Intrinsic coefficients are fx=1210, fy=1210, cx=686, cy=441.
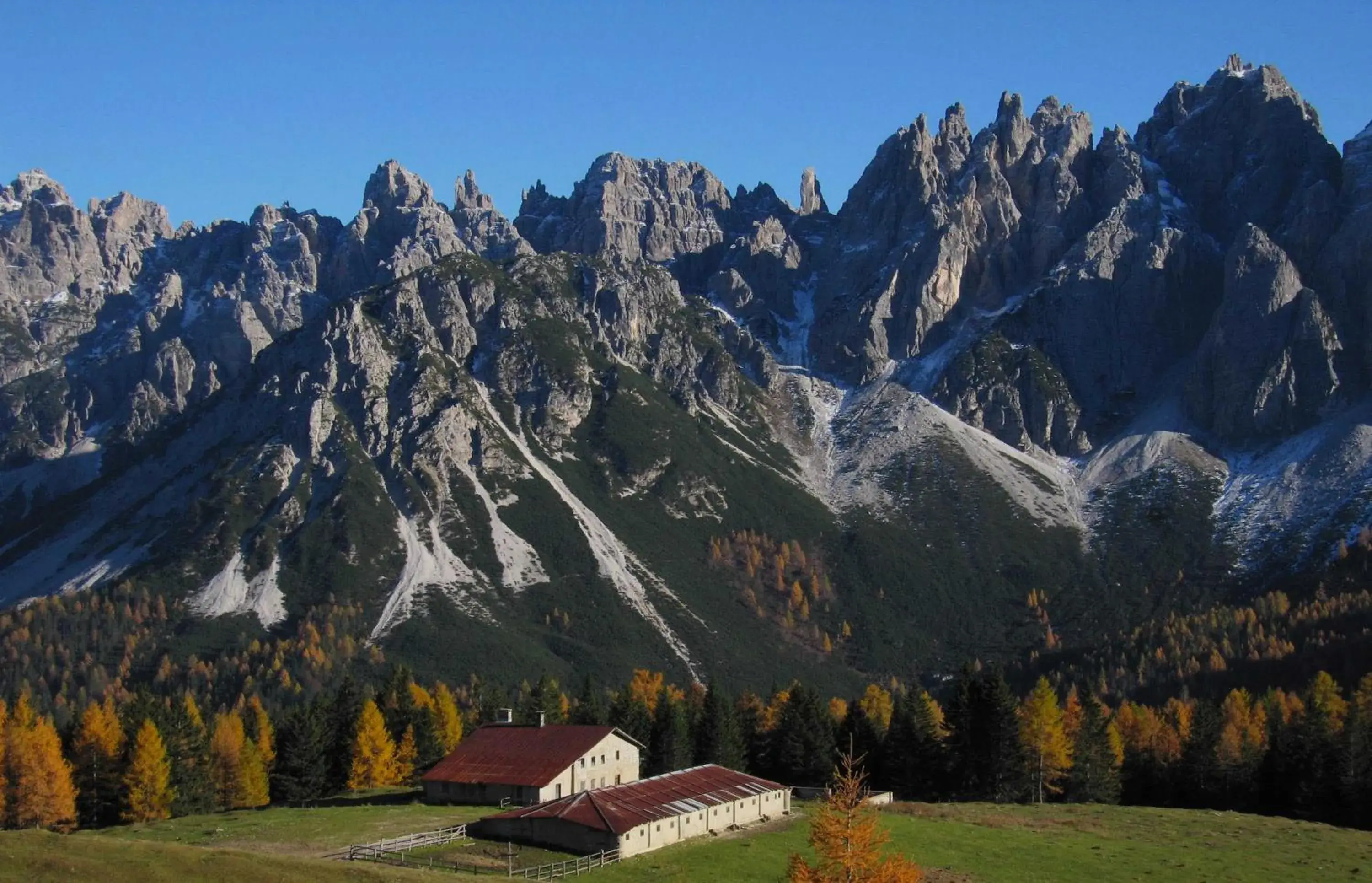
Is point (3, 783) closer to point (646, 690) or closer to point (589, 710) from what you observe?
point (589, 710)

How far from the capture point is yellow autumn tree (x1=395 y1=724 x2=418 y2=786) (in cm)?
11094

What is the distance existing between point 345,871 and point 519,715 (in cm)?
6800

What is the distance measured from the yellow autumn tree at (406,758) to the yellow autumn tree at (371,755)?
0.58m

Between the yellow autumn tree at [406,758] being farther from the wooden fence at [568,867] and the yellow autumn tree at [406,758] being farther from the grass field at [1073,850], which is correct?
the wooden fence at [568,867]

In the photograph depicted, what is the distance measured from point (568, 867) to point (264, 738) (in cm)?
5778

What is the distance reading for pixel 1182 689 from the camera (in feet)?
626

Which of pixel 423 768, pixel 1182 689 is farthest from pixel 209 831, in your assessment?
pixel 1182 689

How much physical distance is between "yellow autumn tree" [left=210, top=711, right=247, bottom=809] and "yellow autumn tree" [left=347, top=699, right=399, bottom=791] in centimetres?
955

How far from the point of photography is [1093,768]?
10438cm

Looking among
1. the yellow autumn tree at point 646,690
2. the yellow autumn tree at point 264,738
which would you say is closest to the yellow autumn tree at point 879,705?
the yellow autumn tree at point 646,690

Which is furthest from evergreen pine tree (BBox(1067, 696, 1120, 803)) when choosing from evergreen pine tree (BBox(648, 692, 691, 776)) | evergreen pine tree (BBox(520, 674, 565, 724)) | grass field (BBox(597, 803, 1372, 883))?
evergreen pine tree (BBox(520, 674, 565, 724))

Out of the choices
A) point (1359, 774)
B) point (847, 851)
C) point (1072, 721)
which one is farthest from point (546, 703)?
point (847, 851)

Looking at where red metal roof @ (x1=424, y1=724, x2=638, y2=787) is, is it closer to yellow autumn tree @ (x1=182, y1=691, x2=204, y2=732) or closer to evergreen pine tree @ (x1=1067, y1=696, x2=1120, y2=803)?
yellow autumn tree @ (x1=182, y1=691, x2=204, y2=732)

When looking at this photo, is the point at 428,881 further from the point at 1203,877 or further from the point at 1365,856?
the point at 1365,856
